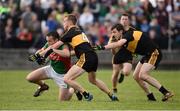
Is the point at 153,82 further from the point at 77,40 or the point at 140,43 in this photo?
the point at 77,40

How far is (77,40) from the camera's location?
57.2 feet

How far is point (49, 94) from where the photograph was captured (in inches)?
803

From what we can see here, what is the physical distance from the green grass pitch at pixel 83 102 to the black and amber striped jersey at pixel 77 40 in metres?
1.23

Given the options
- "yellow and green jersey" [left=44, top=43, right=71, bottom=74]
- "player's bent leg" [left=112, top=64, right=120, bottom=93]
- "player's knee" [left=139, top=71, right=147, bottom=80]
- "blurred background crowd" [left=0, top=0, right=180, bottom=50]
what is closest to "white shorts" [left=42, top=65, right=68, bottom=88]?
"yellow and green jersey" [left=44, top=43, right=71, bottom=74]

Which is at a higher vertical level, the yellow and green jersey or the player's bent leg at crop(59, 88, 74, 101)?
the yellow and green jersey

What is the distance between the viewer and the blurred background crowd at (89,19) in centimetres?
3162

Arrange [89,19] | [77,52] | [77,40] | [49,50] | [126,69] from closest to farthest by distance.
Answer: [77,40], [77,52], [49,50], [126,69], [89,19]

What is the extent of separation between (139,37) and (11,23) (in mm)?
14437

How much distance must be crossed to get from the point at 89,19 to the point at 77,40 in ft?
47.5

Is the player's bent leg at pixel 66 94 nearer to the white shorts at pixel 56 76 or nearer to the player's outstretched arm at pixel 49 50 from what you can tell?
the white shorts at pixel 56 76

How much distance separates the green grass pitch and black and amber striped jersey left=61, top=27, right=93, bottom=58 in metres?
1.23

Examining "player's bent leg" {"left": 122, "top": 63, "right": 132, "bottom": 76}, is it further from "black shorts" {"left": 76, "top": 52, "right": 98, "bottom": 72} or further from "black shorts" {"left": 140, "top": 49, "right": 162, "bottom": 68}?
"black shorts" {"left": 76, "top": 52, "right": 98, "bottom": 72}

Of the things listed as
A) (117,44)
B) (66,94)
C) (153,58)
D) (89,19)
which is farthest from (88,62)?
(89,19)

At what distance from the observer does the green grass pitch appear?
16.1 meters
